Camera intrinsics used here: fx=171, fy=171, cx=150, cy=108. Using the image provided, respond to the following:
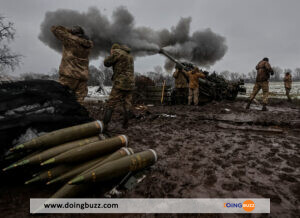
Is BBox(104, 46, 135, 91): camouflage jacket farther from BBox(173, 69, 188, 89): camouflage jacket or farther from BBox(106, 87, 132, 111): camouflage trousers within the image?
BBox(173, 69, 188, 89): camouflage jacket

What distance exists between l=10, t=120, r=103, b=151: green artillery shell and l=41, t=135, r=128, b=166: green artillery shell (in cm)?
30

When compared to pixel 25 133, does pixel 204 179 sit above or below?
below

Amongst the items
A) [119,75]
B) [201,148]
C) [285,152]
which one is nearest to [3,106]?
[119,75]

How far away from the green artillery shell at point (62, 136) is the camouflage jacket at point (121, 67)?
189cm

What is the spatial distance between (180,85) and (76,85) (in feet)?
22.3

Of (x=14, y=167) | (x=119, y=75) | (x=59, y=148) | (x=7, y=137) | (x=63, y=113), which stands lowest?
(x=14, y=167)

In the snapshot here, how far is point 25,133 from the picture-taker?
199cm

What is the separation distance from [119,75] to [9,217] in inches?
125

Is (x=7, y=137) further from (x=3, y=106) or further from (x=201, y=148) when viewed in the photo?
(x=201, y=148)

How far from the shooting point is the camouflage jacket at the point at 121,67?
3.99m

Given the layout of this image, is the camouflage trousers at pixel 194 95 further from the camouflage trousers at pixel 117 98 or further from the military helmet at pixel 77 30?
the military helmet at pixel 77 30

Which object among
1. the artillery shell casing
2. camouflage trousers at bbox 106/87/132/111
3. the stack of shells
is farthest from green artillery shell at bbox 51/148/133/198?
camouflage trousers at bbox 106/87/132/111

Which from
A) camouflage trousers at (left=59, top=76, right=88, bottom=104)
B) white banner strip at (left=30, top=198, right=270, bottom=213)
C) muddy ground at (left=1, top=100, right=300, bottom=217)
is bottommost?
white banner strip at (left=30, top=198, right=270, bottom=213)

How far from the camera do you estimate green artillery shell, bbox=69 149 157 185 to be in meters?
1.54
